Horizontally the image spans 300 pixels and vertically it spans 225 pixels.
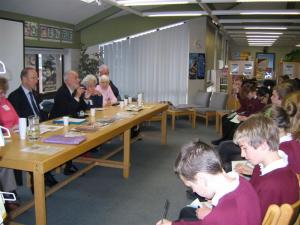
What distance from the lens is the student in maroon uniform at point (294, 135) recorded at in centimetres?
226

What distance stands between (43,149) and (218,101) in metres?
5.85

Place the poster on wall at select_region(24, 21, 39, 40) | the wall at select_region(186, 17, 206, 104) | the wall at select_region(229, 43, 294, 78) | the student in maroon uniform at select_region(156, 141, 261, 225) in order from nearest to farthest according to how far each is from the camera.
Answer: the student in maroon uniform at select_region(156, 141, 261, 225), the poster on wall at select_region(24, 21, 39, 40), the wall at select_region(186, 17, 206, 104), the wall at select_region(229, 43, 294, 78)

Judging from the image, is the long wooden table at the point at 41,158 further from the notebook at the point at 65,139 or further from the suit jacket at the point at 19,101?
the suit jacket at the point at 19,101

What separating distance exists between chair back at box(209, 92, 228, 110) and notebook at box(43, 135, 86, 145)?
5345mm

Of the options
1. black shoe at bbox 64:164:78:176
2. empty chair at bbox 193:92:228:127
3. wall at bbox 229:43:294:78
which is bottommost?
black shoe at bbox 64:164:78:176

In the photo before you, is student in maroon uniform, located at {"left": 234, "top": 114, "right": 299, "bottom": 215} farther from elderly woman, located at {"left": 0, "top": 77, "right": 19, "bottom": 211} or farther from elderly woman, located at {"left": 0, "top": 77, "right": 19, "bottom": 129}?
elderly woman, located at {"left": 0, "top": 77, "right": 19, "bottom": 129}

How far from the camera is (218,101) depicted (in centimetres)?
797

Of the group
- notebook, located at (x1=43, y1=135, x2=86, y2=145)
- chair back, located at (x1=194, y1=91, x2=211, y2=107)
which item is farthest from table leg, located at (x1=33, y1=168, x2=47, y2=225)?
chair back, located at (x1=194, y1=91, x2=211, y2=107)

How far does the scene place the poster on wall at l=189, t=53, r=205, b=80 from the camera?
892 centimetres

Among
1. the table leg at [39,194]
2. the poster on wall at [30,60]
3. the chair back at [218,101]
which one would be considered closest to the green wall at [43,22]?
the poster on wall at [30,60]

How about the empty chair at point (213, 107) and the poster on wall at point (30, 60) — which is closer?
the poster on wall at point (30, 60)

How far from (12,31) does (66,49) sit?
Answer: 2.24 m

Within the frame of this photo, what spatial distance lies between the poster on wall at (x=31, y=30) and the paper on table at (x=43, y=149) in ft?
13.7

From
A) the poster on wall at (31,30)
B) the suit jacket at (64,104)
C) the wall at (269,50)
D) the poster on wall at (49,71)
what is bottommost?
the suit jacket at (64,104)
